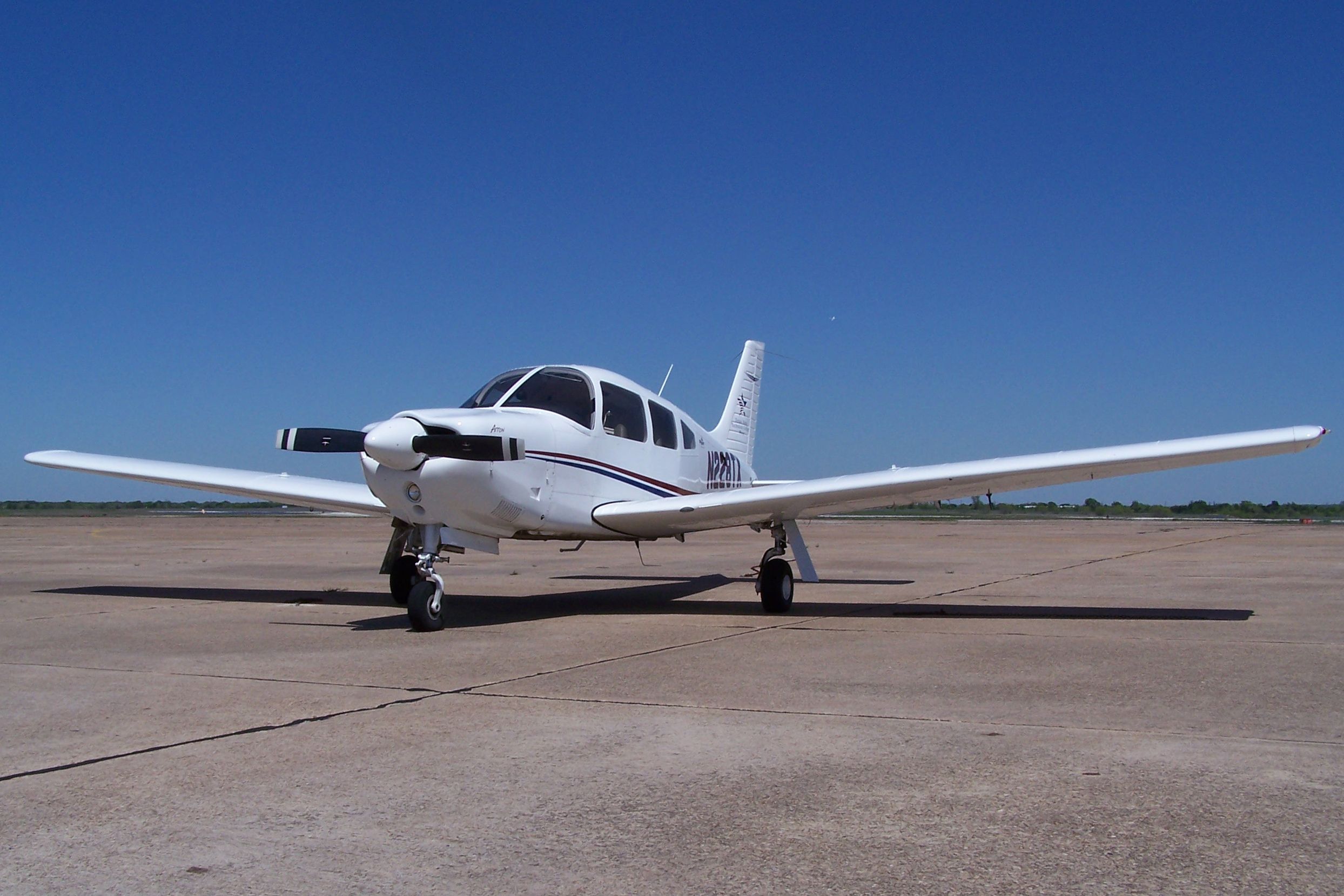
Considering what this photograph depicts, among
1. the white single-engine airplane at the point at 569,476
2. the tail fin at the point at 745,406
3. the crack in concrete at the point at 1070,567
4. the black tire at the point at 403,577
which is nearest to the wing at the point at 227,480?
the white single-engine airplane at the point at 569,476

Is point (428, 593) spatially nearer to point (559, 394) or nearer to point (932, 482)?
point (559, 394)

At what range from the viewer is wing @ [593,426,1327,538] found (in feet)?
31.3

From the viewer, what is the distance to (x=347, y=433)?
934cm

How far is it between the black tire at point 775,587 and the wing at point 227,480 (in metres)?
4.71

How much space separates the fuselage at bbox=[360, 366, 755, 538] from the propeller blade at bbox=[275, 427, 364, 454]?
0.16 meters

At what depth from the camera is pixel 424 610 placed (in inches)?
350

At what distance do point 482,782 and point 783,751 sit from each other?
1259mm

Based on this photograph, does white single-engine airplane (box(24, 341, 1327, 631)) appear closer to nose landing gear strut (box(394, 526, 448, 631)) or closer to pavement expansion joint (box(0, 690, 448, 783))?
nose landing gear strut (box(394, 526, 448, 631))

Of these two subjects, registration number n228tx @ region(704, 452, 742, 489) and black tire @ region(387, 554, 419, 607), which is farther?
registration number n228tx @ region(704, 452, 742, 489)

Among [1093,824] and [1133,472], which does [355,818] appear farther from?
[1133,472]

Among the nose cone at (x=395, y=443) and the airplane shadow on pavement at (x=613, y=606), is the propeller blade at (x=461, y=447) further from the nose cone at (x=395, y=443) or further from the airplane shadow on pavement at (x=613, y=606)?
the airplane shadow on pavement at (x=613, y=606)

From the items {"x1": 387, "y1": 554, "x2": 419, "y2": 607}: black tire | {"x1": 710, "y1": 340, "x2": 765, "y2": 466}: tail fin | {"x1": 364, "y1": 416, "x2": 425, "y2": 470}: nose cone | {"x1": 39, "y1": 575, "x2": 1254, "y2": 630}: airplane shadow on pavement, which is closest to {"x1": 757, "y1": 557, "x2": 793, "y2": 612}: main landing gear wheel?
{"x1": 39, "y1": 575, "x2": 1254, "y2": 630}: airplane shadow on pavement

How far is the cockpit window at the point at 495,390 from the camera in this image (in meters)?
10.3

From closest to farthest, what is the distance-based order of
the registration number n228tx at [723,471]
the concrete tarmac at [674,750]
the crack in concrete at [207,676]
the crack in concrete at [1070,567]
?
the concrete tarmac at [674,750] → the crack in concrete at [207,676] → the crack in concrete at [1070,567] → the registration number n228tx at [723,471]
